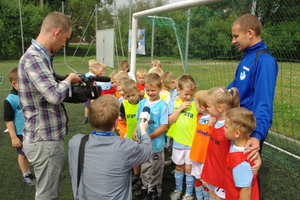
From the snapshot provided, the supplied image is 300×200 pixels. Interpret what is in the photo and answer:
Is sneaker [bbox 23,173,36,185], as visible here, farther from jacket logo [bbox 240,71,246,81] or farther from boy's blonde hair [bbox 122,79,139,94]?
jacket logo [bbox 240,71,246,81]

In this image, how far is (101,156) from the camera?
147 cm

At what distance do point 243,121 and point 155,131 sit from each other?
1174mm

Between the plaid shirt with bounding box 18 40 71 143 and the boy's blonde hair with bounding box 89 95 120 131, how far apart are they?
31 centimetres

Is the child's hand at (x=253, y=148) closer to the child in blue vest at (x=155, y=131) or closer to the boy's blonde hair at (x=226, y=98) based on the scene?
the boy's blonde hair at (x=226, y=98)

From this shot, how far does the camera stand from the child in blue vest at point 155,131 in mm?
2623

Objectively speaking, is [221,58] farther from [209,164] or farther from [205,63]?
[209,164]

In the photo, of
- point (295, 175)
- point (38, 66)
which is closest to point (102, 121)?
point (38, 66)

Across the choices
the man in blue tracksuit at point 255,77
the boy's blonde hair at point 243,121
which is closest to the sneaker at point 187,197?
the man in blue tracksuit at point 255,77

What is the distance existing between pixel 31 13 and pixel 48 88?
22893 millimetres

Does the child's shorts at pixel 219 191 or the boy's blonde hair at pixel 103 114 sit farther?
the child's shorts at pixel 219 191

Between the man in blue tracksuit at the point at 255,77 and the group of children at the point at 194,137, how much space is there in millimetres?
71

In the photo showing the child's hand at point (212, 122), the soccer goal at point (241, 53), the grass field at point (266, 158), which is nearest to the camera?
the child's hand at point (212, 122)

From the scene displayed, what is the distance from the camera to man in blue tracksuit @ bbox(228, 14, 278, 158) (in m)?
1.66

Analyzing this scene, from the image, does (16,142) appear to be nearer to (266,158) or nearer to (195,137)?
(195,137)
